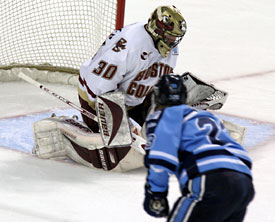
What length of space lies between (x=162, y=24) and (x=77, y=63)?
1.87 metres

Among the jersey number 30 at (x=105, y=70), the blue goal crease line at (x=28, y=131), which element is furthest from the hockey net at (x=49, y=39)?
the jersey number 30 at (x=105, y=70)

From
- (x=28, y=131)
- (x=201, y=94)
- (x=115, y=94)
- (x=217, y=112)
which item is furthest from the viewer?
(x=217, y=112)

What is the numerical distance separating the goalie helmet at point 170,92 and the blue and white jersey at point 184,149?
0.15 feet

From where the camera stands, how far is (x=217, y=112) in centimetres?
402

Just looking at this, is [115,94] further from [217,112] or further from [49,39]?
[49,39]

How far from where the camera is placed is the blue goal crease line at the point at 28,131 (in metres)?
3.26

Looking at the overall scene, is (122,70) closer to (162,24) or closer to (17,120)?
(162,24)

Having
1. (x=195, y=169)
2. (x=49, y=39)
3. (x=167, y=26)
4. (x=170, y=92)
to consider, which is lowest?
(x=49, y=39)

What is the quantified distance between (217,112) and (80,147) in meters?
1.33

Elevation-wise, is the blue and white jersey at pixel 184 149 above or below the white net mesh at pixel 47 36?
above

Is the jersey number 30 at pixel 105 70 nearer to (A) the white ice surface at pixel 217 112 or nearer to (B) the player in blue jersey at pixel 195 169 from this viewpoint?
(A) the white ice surface at pixel 217 112

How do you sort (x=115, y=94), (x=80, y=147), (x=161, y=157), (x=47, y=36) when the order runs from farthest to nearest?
(x=47, y=36) < (x=80, y=147) < (x=115, y=94) < (x=161, y=157)

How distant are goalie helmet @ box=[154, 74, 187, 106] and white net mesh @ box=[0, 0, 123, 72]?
8.73 feet

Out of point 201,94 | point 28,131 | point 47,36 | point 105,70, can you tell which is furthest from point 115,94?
point 47,36
